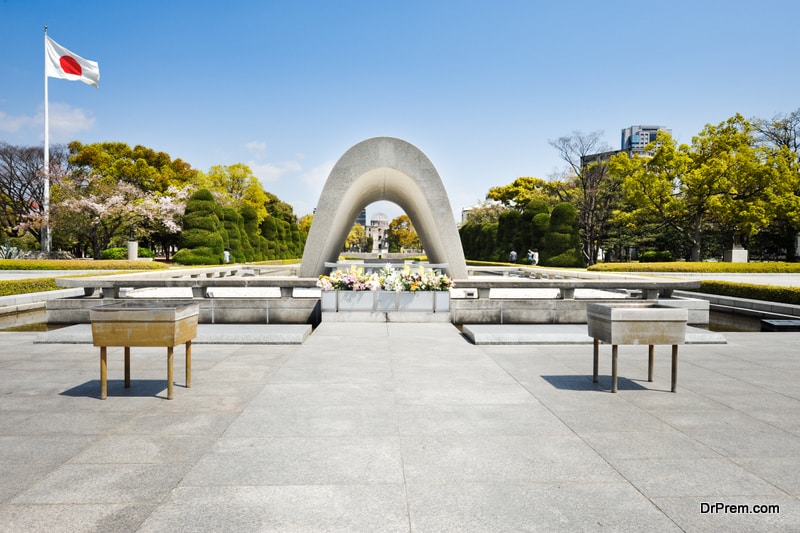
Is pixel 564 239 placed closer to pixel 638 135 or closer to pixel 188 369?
pixel 188 369

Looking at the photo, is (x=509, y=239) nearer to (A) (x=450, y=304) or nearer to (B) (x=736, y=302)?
(B) (x=736, y=302)

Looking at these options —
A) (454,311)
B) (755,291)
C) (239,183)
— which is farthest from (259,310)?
(239,183)

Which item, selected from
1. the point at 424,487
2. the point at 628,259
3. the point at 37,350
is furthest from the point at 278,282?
the point at 628,259

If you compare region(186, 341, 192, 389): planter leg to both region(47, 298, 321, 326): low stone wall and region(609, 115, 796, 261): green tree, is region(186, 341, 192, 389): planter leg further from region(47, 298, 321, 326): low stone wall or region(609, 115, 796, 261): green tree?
region(609, 115, 796, 261): green tree

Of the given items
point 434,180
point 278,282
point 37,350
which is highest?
point 434,180

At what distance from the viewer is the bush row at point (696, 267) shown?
26578 millimetres

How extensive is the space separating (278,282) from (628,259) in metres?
47.0

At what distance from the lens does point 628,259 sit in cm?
5072

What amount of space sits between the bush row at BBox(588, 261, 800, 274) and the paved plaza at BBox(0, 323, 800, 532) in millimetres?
20611

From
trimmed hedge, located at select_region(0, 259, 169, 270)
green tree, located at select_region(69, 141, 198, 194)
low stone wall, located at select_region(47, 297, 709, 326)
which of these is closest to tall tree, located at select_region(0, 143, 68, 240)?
green tree, located at select_region(69, 141, 198, 194)

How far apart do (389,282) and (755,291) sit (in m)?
11.5

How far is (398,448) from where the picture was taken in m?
3.83

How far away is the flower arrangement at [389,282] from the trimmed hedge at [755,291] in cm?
934

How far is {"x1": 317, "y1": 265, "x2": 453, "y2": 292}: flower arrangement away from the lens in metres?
11.0
